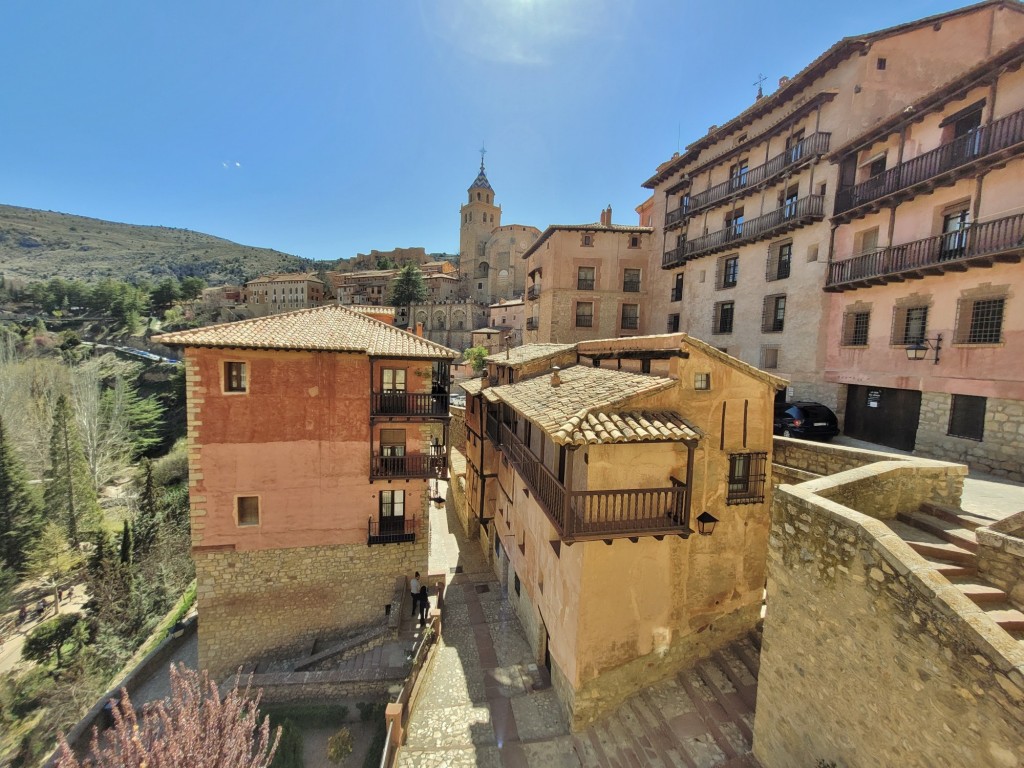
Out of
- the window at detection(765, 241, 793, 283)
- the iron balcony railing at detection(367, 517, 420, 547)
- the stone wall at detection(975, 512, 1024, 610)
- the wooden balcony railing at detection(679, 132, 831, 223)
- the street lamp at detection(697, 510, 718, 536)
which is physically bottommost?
the iron balcony railing at detection(367, 517, 420, 547)

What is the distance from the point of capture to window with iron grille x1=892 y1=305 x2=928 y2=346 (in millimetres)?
12359

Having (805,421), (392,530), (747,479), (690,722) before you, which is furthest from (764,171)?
(392,530)

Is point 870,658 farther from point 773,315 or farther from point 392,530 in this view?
point 773,315

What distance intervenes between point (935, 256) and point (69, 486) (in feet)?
144

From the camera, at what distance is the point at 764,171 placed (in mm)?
18859

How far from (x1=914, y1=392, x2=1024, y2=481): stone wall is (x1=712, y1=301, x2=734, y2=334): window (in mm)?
9364

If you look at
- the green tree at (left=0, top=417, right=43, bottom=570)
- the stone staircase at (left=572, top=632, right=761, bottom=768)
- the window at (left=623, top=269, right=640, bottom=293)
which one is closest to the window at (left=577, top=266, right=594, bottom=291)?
the window at (left=623, top=269, right=640, bottom=293)

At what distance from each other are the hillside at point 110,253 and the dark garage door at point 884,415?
11712 cm

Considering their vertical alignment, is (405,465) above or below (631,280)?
below

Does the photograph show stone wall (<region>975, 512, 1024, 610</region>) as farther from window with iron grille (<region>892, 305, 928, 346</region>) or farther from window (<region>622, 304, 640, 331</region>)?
window (<region>622, 304, 640, 331</region>)

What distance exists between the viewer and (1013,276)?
1007 cm

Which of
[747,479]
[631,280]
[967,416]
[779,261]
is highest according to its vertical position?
[631,280]

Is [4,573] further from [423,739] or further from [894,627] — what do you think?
[894,627]

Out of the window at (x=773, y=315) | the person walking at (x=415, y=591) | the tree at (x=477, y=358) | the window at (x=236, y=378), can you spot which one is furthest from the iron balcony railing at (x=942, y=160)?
the tree at (x=477, y=358)
